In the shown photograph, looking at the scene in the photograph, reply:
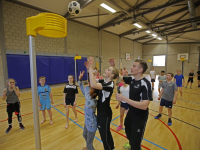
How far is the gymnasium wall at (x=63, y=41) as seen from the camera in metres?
6.54

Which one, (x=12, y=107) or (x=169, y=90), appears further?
(x=169, y=90)

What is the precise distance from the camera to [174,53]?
58.3 feet

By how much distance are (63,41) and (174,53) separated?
17.1m

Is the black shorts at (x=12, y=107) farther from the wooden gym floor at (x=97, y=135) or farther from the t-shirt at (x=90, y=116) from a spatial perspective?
the t-shirt at (x=90, y=116)

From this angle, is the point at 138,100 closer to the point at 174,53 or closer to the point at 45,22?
the point at 45,22

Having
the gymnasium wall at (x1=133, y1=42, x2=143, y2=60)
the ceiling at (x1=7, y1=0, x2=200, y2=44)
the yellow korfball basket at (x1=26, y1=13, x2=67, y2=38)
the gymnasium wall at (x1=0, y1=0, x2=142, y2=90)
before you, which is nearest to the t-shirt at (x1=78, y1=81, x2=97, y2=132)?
the yellow korfball basket at (x1=26, y1=13, x2=67, y2=38)

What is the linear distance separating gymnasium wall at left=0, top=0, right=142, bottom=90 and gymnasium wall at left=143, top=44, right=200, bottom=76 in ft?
18.5

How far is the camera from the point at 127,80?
2.01 m

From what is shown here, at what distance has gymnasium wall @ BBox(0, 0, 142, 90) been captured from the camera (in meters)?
6.54

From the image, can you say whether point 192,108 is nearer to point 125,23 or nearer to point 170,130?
point 170,130

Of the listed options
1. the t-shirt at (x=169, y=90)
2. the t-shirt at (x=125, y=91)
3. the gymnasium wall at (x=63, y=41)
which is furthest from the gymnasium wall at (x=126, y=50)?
the t-shirt at (x=125, y=91)

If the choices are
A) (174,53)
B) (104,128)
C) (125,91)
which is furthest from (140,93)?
(174,53)

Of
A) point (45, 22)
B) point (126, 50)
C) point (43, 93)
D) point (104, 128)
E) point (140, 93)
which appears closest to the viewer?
point (45, 22)

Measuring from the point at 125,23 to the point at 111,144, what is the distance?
10.2 m
